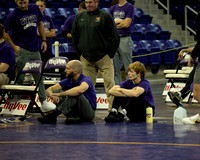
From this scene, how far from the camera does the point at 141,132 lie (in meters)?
6.66

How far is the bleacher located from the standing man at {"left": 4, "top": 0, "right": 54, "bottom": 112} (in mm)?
6808

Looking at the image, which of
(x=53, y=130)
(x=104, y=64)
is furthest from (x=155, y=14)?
(x=53, y=130)

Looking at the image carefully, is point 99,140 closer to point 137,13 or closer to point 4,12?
point 4,12

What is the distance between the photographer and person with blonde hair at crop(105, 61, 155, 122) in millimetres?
7742

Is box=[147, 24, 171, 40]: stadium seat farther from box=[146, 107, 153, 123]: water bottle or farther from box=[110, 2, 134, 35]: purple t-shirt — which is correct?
box=[146, 107, 153, 123]: water bottle

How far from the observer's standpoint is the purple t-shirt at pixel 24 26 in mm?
8805

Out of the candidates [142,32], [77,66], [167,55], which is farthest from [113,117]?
[142,32]

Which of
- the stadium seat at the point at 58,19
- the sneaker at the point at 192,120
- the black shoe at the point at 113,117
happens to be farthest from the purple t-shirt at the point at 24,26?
the stadium seat at the point at 58,19

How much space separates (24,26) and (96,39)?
130 cm

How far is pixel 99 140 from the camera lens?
6.04 metres

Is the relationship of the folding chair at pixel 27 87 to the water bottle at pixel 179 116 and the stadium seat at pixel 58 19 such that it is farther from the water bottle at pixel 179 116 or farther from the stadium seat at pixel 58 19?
the stadium seat at pixel 58 19

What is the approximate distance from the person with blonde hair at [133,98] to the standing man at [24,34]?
143 cm

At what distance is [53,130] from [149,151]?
78.9 inches

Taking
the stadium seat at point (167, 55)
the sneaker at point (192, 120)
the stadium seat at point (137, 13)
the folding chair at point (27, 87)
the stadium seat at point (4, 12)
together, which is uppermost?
the folding chair at point (27, 87)
